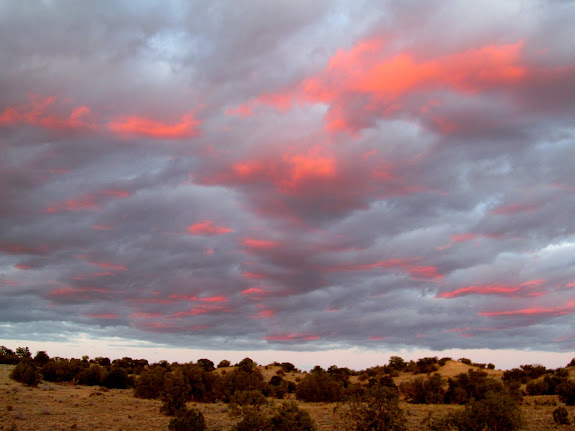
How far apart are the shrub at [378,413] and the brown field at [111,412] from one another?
1.52 metres

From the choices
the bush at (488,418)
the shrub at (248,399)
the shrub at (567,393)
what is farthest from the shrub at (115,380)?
the shrub at (567,393)

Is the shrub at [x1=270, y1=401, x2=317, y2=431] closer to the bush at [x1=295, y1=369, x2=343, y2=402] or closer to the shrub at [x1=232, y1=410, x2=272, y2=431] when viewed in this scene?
the shrub at [x1=232, y1=410, x2=272, y2=431]

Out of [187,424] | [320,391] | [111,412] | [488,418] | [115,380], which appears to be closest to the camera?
[187,424]

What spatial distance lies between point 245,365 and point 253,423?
61.5 meters

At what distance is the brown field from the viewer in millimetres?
41312

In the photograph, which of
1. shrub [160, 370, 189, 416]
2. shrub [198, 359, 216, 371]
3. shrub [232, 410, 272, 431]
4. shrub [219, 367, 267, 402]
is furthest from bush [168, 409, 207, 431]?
shrub [198, 359, 216, 371]

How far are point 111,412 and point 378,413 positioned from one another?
25.6m

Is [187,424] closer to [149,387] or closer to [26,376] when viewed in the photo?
[149,387]

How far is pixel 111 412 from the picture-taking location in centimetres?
4809

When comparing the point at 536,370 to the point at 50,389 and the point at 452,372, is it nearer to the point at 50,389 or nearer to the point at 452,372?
the point at 452,372

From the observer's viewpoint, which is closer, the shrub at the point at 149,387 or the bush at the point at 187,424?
the bush at the point at 187,424

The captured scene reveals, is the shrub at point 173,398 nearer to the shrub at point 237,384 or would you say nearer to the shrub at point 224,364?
the shrub at point 237,384

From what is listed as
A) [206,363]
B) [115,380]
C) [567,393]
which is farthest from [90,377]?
[567,393]

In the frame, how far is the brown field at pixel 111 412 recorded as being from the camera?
41312 mm
